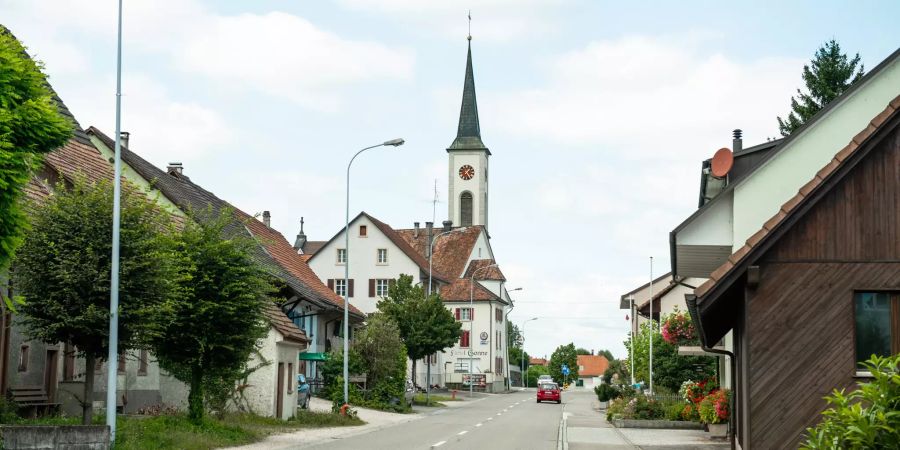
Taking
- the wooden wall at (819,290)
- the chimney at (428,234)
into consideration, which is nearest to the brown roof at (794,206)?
the wooden wall at (819,290)

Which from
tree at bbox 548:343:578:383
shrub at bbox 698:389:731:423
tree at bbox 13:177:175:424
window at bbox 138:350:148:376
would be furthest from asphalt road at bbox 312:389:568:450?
tree at bbox 548:343:578:383

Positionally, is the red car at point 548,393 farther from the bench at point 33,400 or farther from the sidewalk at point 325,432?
the bench at point 33,400

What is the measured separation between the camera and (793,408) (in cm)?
1454

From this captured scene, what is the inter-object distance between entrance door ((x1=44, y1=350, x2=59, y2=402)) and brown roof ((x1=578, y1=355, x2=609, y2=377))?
519 ft

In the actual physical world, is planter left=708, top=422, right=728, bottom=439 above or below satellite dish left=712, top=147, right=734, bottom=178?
below

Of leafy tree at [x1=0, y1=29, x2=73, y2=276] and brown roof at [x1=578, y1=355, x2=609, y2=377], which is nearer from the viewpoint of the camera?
leafy tree at [x1=0, y1=29, x2=73, y2=276]

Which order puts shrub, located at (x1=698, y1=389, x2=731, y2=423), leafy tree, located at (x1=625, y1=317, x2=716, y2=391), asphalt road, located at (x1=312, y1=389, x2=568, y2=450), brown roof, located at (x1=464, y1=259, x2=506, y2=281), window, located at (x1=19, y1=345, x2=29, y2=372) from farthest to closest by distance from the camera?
brown roof, located at (x1=464, y1=259, x2=506, y2=281), leafy tree, located at (x1=625, y1=317, x2=716, y2=391), shrub, located at (x1=698, y1=389, x2=731, y2=423), asphalt road, located at (x1=312, y1=389, x2=568, y2=450), window, located at (x1=19, y1=345, x2=29, y2=372)

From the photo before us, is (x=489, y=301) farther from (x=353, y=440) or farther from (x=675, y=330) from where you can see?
(x=353, y=440)

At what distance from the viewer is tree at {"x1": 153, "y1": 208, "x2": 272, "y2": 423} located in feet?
78.0

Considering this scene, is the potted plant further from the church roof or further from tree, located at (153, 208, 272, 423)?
the church roof

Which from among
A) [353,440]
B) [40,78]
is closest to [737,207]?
[353,440]

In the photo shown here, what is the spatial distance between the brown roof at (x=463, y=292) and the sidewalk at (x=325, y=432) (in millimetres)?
45679

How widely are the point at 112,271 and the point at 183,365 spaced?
7.62m

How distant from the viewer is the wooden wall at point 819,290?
14.5 m
